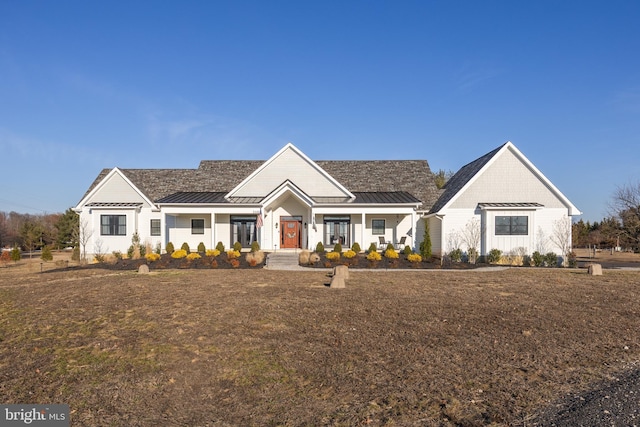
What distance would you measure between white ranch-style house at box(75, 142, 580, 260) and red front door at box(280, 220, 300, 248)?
65 mm

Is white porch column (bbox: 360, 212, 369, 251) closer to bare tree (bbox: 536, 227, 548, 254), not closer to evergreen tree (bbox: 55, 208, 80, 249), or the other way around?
bare tree (bbox: 536, 227, 548, 254)

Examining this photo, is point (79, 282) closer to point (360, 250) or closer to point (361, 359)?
point (361, 359)

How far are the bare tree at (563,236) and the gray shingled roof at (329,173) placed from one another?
7449mm

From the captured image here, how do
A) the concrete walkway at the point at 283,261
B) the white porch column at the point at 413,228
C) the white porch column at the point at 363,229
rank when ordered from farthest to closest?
the white porch column at the point at 413,228
the white porch column at the point at 363,229
the concrete walkway at the point at 283,261

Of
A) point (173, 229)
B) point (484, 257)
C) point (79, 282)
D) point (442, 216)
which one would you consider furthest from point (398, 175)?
point (79, 282)

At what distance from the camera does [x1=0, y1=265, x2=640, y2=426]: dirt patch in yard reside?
5043mm

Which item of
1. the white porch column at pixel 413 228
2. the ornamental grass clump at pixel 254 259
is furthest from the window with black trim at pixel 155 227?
the white porch column at pixel 413 228

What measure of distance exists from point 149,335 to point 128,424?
3518mm

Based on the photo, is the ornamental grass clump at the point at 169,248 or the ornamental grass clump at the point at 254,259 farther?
the ornamental grass clump at the point at 169,248

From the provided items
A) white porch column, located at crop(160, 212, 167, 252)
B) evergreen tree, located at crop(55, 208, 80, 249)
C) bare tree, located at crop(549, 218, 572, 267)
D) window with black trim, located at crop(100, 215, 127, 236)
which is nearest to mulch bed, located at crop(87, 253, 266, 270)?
white porch column, located at crop(160, 212, 167, 252)

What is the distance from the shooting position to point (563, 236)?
955 inches

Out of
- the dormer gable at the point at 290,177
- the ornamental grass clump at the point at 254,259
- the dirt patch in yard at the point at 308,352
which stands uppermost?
the dormer gable at the point at 290,177

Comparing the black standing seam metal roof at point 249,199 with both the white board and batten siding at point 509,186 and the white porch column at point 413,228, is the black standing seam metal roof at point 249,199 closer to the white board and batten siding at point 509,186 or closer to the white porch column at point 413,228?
the white porch column at point 413,228

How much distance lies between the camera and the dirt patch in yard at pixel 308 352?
5.04 m
